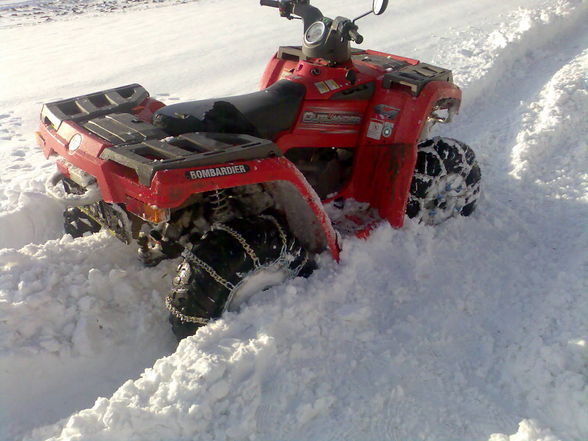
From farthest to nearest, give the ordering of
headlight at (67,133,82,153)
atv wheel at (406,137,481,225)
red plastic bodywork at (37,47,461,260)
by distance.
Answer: atv wheel at (406,137,481,225) → red plastic bodywork at (37,47,461,260) → headlight at (67,133,82,153)

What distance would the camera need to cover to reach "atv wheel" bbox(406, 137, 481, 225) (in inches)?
144

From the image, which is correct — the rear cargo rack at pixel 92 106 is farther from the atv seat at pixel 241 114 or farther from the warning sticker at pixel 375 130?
the warning sticker at pixel 375 130

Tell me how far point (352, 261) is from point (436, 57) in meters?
4.95

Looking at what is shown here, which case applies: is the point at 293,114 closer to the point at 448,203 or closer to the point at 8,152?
the point at 448,203

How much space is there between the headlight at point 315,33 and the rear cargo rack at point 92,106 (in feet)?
3.60

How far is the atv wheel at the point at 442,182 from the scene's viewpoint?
144 inches

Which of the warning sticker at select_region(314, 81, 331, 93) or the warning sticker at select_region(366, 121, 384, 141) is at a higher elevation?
the warning sticker at select_region(314, 81, 331, 93)

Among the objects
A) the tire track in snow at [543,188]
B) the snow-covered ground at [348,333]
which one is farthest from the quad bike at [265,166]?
the tire track in snow at [543,188]

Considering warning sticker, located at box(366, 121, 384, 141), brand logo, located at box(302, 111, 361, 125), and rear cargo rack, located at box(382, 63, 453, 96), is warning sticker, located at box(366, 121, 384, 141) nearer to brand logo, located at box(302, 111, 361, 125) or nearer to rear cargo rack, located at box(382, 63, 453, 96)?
brand logo, located at box(302, 111, 361, 125)

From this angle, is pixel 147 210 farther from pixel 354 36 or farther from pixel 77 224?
pixel 354 36

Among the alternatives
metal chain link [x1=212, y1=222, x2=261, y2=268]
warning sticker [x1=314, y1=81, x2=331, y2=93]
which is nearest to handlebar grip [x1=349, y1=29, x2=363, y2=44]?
warning sticker [x1=314, y1=81, x2=331, y2=93]

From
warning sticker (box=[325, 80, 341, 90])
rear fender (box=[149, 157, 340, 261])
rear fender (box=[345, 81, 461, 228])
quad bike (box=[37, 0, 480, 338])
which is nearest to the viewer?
rear fender (box=[149, 157, 340, 261])

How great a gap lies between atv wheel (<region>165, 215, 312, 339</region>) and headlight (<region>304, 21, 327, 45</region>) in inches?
52.6

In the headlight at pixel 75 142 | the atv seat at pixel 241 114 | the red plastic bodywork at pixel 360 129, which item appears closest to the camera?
the headlight at pixel 75 142
